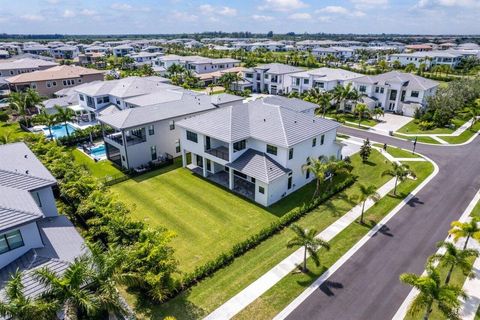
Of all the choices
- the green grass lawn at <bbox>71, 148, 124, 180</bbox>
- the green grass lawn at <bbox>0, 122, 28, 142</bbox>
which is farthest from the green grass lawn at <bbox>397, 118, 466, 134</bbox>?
the green grass lawn at <bbox>0, 122, 28, 142</bbox>

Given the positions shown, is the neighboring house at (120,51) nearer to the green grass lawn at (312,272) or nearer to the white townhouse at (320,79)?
the white townhouse at (320,79)

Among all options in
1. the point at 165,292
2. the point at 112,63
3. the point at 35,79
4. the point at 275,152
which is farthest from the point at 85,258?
the point at 112,63

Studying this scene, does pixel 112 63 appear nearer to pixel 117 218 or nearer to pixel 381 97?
pixel 381 97

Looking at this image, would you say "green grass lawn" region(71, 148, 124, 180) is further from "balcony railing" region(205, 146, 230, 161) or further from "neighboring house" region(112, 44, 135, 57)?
"neighboring house" region(112, 44, 135, 57)

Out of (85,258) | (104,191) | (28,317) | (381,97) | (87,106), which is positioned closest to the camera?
(28,317)

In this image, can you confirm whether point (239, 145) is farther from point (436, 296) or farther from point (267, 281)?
point (436, 296)
